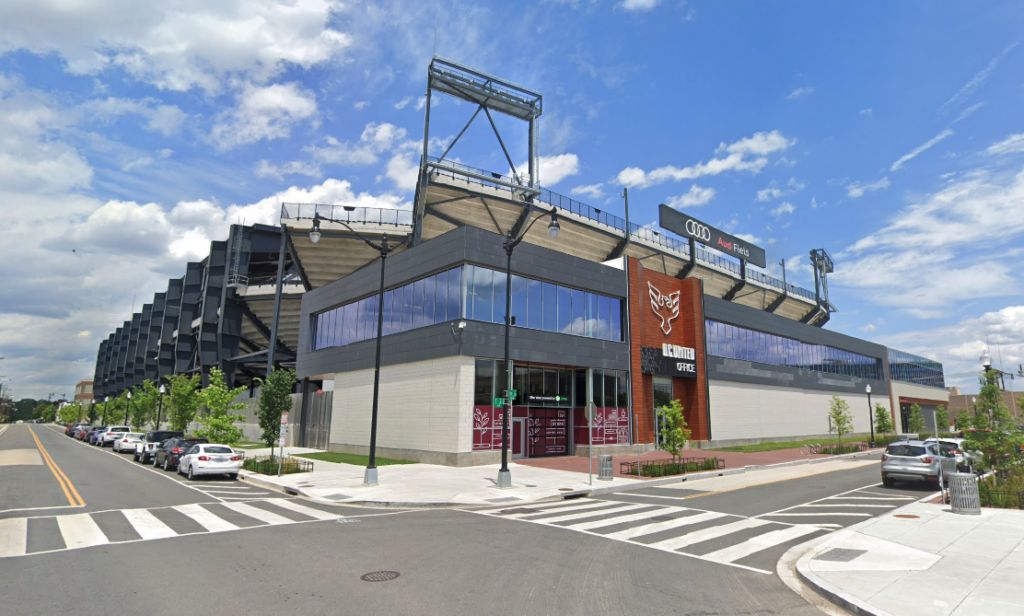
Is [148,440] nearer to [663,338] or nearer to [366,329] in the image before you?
[366,329]

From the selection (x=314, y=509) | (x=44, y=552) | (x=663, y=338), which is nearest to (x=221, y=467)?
(x=314, y=509)

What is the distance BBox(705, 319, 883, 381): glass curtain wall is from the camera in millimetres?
44375

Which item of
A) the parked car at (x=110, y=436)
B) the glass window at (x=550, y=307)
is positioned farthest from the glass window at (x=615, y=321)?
the parked car at (x=110, y=436)

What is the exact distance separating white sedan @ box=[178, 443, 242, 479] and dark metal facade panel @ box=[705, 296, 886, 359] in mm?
33580

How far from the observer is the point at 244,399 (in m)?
65.4

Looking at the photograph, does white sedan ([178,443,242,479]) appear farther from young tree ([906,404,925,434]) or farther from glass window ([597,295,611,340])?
young tree ([906,404,925,434])

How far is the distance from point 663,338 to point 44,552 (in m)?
35.4

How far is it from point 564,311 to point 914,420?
223 ft

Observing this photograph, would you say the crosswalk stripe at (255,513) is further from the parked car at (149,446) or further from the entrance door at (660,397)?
the entrance door at (660,397)

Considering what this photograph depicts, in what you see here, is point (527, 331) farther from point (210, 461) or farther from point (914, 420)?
point (914, 420)

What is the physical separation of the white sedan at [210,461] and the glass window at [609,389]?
66.4 ft

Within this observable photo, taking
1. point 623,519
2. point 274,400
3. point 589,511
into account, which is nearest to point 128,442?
point 274,400

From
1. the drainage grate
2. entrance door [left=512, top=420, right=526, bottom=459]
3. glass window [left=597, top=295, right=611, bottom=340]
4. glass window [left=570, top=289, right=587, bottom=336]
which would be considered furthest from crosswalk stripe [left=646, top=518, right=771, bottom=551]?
glass window [left=597, top=295, right=611, bottom=340]

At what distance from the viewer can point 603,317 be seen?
115ft
